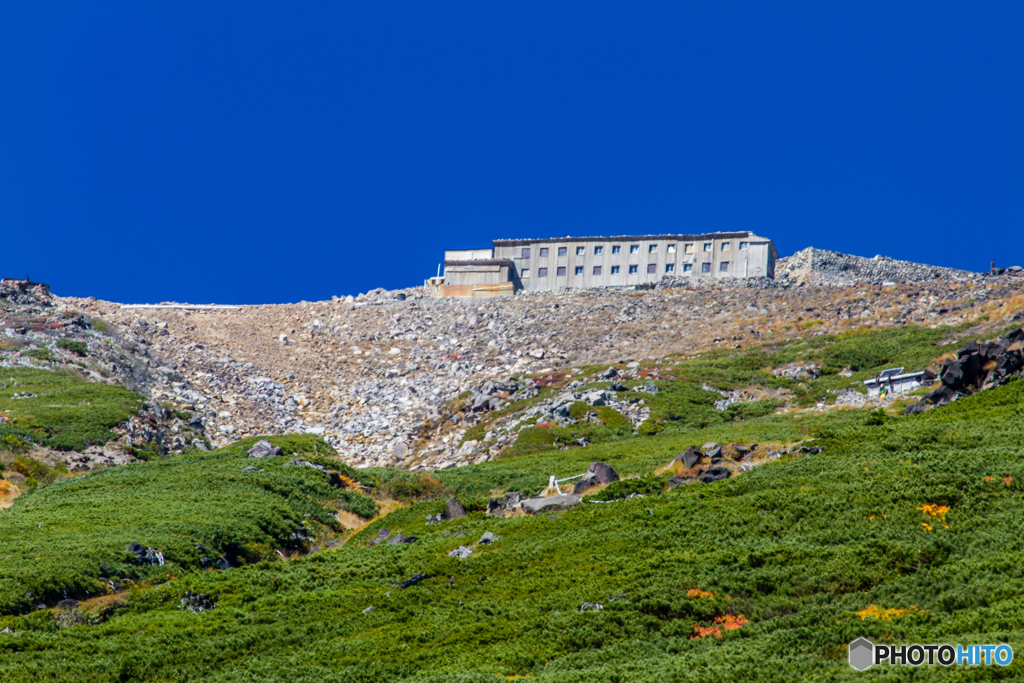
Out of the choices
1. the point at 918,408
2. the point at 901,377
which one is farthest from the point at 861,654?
the point at 901,377

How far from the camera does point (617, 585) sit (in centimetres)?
2077

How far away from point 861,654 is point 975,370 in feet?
94.5

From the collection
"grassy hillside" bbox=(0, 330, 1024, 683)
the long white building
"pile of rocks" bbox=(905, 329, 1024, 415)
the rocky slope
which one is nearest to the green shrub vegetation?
the rocky slope

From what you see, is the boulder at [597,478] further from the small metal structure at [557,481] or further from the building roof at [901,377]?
the building roof at [901,377]

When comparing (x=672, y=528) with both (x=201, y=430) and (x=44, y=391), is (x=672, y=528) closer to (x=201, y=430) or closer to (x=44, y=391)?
(x=201, y=430)

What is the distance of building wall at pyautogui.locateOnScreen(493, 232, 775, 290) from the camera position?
95.4m

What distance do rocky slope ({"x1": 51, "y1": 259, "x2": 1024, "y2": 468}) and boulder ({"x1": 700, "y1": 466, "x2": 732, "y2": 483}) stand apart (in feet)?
67.9

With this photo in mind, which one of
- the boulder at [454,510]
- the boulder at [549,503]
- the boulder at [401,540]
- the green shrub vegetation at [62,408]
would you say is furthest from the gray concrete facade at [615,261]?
the boulder at [401,540]

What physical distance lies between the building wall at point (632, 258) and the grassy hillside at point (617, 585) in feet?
212

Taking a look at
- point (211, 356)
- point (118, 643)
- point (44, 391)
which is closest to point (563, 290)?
point (211, 356)

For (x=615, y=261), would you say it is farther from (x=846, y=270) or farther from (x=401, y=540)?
(x=401, y=540)

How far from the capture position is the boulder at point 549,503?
2971 centimetres

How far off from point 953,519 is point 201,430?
44.9 metres

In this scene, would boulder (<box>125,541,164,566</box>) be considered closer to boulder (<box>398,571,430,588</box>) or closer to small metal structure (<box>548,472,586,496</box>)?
boulder (<box>398,571,430,588</box>)
